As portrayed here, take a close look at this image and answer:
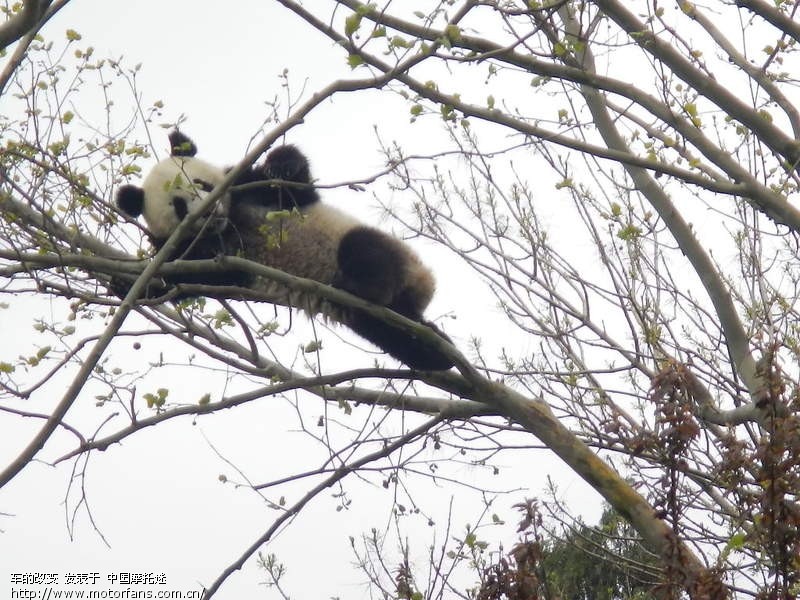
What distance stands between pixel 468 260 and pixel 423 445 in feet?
7.52

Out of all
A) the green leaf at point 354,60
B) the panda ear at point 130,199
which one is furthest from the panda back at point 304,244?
the green leaf at point 354,60

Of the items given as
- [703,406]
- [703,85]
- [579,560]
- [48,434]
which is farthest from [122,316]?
[579,560]

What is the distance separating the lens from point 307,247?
687cm

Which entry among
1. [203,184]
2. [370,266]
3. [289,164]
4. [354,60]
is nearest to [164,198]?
[289,164]

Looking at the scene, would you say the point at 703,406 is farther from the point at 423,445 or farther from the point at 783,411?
the point at 783,411

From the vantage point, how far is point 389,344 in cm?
646

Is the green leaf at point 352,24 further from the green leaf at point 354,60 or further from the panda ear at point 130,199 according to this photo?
the panda ear at point 130,199

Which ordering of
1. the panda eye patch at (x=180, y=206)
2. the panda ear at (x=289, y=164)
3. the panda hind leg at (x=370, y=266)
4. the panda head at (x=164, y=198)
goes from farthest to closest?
the panda head at (x=164, y=198) < the panda eye patch at (x=180, y=206) < the panda ear at (x=289, y=164) < the panda hind leg at (x=370, y=266)

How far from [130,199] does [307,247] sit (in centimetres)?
133

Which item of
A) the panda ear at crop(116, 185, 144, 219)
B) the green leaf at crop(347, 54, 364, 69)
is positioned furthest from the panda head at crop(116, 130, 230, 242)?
the green leaf at crop(347, 54, 364, 69)

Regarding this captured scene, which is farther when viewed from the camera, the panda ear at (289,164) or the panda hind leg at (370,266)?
the panda ear at (289,164)

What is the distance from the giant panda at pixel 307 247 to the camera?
6.33 meters

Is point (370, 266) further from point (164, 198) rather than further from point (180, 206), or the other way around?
point (164, 198)

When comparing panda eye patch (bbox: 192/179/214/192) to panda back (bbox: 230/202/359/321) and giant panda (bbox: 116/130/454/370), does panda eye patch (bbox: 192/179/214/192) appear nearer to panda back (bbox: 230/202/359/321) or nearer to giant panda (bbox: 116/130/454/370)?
giant panda (bbox: 116/130/454/370)
